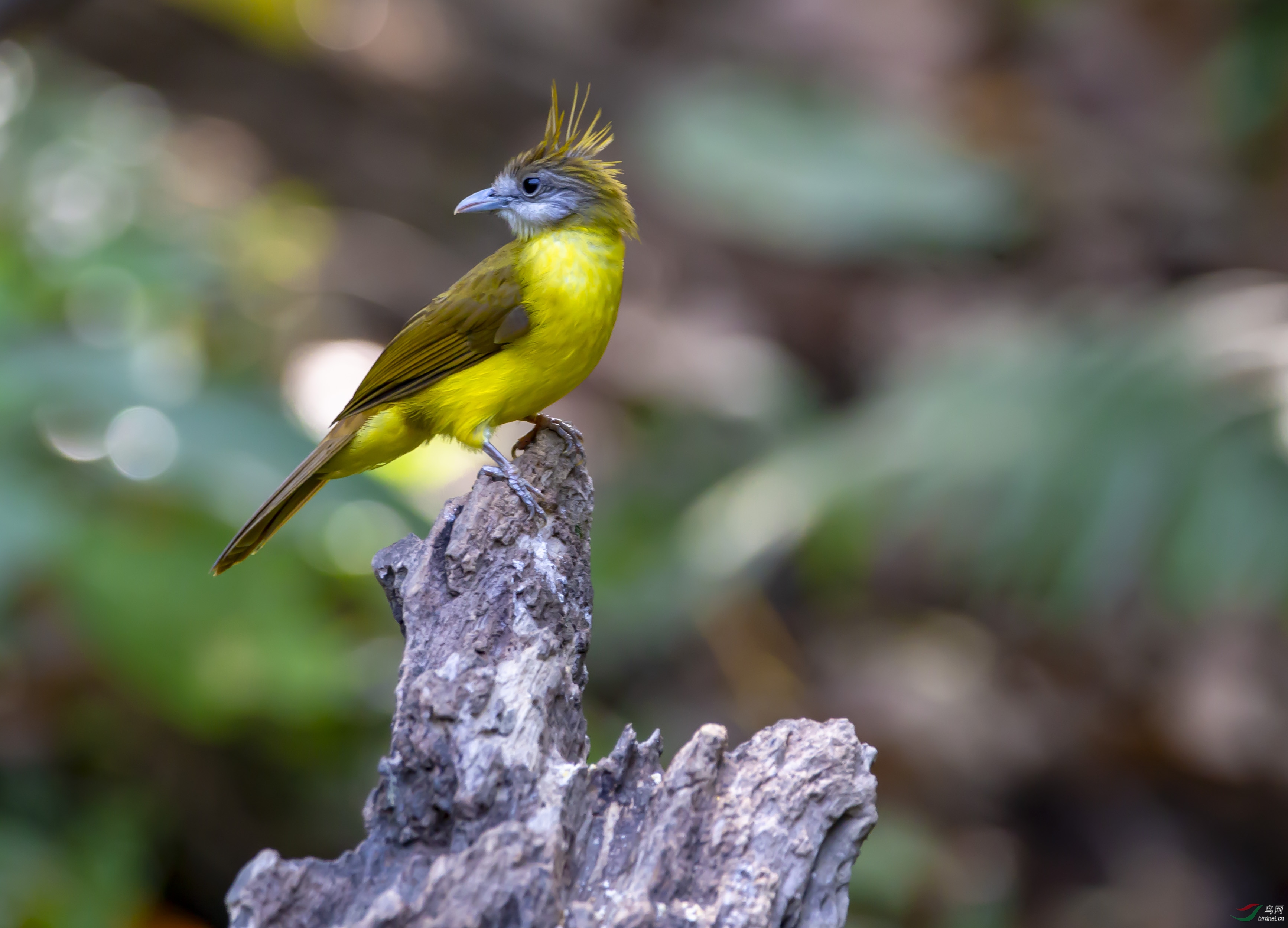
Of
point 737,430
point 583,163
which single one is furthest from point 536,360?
point 737,430

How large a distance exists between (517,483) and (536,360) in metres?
0.82

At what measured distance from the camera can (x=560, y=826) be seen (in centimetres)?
200

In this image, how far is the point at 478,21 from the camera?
35.7 ft

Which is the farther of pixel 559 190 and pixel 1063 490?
pixel 1063 490

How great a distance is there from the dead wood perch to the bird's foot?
501 mm

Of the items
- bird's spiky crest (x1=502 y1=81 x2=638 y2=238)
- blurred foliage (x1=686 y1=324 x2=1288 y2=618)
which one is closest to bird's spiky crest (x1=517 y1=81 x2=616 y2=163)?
bird's spiky crest (x1=502 y1=81 x2=638 y2=238)

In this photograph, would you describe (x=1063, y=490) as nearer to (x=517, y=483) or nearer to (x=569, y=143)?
(x=569, y=143)

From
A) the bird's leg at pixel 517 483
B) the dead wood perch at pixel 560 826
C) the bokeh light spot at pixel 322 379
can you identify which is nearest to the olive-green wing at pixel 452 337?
the bird's leg at pixel 517 483

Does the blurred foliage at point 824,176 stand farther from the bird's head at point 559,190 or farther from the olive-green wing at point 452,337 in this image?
the olive-green wing at point 452,337

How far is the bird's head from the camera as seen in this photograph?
12.7 feet

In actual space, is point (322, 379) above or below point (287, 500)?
above

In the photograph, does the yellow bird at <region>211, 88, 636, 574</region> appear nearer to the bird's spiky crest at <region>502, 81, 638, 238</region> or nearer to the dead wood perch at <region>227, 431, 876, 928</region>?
the bird's spiky crest at <region>502, 81, 638, 238</region>

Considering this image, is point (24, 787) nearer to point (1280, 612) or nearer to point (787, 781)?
point (787, 781)

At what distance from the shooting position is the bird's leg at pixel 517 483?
9.11ft
